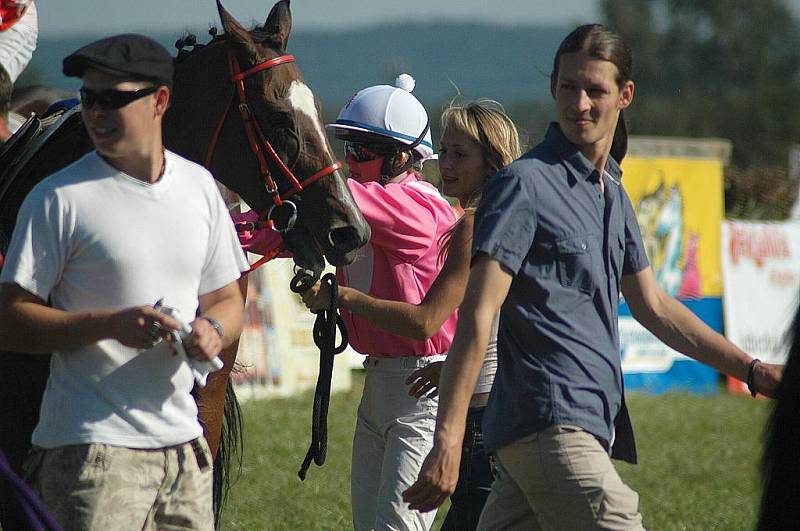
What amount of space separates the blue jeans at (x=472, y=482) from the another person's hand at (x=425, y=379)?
0.69 feet

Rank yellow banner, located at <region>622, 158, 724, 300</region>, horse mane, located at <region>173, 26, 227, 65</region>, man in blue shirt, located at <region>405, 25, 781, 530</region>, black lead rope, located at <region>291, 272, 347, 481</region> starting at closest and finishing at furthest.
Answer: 1. man in blue shirt, located at <region>405, 25, 781, 530</region>
2. black lead rope, located at <region>291, 272, 347, 481</region>
3. horse mane, located at <region>173, 26, 227, 65</region>
4. yellow banner, located at <region>622, 158, 724, 300</region>

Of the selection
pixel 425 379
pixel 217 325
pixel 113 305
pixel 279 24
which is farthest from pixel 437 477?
pixel 279 24

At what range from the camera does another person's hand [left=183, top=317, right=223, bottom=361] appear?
304 centimetres

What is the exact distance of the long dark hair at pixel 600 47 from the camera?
3.54 m

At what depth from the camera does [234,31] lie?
14.4ft

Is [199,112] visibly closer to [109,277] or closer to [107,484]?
[109,277]

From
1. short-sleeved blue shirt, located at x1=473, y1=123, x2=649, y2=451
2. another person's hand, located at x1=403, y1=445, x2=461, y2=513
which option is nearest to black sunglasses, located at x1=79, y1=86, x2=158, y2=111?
short-sleeved blue shirt, located at x1=473, y1=123, x2=649, y2=451

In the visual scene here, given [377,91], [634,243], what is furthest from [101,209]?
[377,91]

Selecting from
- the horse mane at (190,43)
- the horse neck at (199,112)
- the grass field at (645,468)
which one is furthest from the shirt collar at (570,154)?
the grass field at (645,468)

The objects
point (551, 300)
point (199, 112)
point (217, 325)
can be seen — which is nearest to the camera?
point (217, 325)

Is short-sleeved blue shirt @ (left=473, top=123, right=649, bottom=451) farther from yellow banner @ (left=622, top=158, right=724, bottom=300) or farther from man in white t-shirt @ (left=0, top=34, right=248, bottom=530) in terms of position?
yellow banner @ (left=622, top=158, right=724, bottom=300)

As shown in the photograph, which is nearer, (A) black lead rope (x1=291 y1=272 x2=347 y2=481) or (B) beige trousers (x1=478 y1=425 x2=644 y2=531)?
(B) beige trousers (x1=478 y1=425 x2=644 y2=531)

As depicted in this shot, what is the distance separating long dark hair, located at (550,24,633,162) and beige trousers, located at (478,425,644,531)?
3.45ft

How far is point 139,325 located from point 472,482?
5.67 ft
